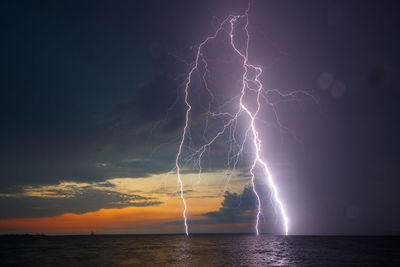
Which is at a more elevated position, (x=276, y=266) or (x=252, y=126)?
(x=252, y=126)

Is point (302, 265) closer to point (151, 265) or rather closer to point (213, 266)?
point (213, 266)

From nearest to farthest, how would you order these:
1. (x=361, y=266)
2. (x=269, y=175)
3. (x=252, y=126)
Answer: (x=361, y=266), (x=252, y=126), (x=269, y=175)

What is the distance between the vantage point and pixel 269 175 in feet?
97.0

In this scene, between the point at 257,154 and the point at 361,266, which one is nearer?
the point at 361,266

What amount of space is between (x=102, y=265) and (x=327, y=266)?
15428 mm

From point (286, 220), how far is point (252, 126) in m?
13.3

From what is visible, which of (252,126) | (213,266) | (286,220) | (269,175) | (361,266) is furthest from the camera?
(286,220)

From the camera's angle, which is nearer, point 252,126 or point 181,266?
point 181,266

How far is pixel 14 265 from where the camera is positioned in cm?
2225

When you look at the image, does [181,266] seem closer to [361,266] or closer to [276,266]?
[276,266]

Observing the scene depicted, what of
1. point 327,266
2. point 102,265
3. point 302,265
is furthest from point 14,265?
point 327,266

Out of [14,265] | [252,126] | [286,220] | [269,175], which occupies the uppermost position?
[252,126]

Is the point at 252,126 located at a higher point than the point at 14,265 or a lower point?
higher

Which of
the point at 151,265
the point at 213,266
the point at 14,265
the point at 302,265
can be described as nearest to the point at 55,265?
the point at 14,265
